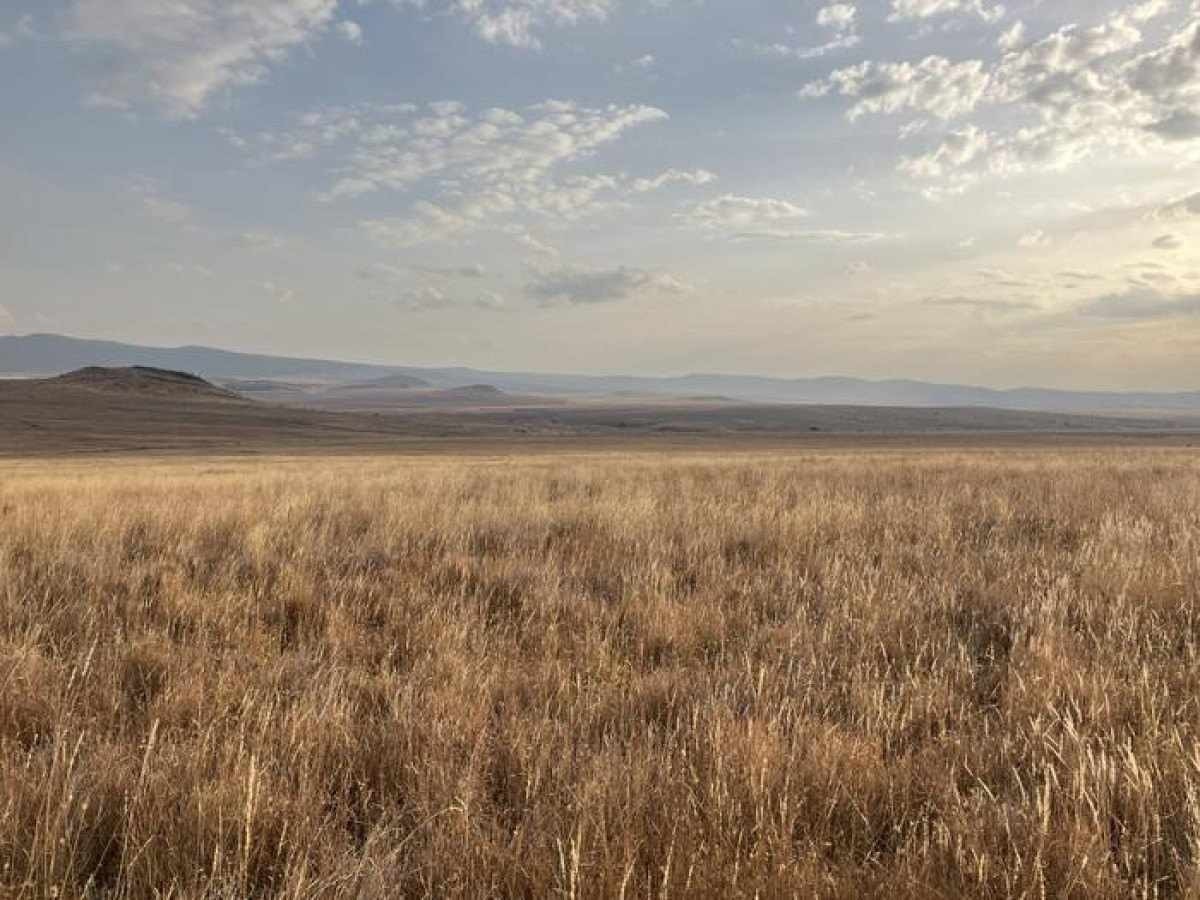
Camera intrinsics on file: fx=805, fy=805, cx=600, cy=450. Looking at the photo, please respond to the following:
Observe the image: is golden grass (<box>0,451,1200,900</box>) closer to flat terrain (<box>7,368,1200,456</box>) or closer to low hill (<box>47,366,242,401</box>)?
flat terrain (<box>7,368,1200,456</box>)

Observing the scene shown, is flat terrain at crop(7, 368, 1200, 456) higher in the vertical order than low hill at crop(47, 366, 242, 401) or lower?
lower

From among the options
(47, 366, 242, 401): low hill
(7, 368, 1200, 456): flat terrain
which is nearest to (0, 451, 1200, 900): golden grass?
(7, 368, 1200, 456): flat terrain

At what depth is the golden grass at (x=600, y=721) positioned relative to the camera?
233cm

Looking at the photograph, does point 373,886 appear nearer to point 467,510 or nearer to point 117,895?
point 117,895

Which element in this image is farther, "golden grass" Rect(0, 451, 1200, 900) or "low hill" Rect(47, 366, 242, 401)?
"low hill" Rect(47, 366, 242, 401)

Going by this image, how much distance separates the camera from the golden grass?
2.33 meters

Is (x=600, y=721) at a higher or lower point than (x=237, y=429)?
higher

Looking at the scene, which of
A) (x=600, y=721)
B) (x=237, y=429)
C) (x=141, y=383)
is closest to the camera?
(x=600, y=721)

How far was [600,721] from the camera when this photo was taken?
3449mm

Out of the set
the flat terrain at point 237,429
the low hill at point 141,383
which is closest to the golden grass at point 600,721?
the flat terrain at point 237,429

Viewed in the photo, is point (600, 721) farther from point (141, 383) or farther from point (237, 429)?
point (141, 383)

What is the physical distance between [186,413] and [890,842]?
11499 cm

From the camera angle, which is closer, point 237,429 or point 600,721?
point 600,721

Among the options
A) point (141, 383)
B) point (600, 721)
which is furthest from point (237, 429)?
point (600, 721)
